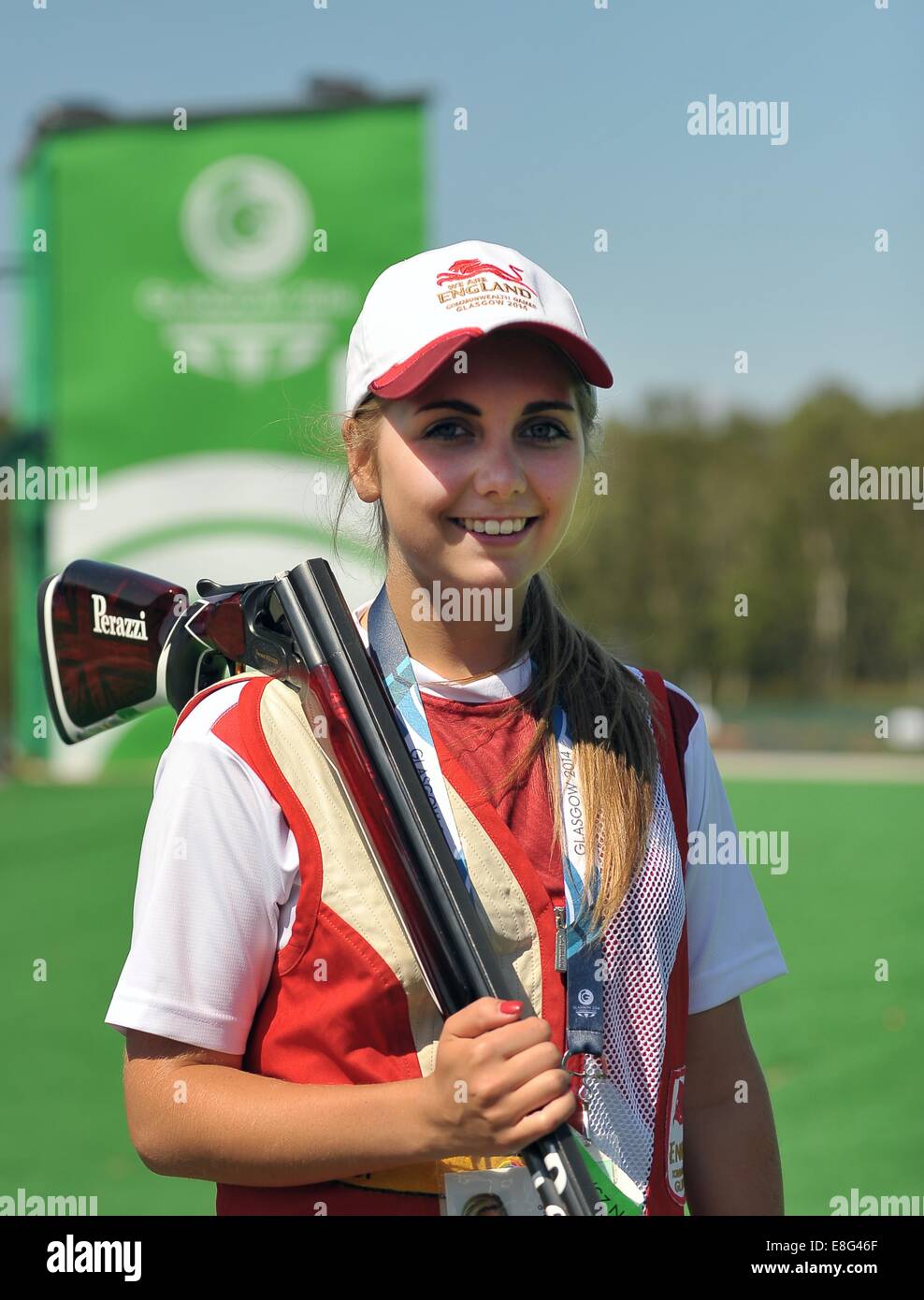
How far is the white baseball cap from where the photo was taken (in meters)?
1.41

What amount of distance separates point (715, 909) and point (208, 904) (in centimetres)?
59

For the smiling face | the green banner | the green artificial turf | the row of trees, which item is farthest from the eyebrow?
the row of trees

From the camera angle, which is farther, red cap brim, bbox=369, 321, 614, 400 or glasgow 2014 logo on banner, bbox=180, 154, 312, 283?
glasgow 2014 logo on banner, bbox=180, 154, 312, 283

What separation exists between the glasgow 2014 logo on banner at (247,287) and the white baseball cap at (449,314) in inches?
515

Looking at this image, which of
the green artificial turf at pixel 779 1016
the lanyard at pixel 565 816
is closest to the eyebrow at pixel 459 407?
the lanyard at pixel 565 816

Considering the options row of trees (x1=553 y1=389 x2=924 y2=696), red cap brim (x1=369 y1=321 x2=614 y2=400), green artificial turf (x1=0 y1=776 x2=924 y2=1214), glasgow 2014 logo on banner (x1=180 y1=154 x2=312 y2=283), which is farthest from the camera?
row of trees (x1=553 y1=389 x2=924 y2=696)

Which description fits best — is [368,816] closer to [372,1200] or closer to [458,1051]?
[458,1051]

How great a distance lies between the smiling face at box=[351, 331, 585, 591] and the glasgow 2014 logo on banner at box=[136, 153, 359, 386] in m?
13.2

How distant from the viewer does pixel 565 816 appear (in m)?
1.46

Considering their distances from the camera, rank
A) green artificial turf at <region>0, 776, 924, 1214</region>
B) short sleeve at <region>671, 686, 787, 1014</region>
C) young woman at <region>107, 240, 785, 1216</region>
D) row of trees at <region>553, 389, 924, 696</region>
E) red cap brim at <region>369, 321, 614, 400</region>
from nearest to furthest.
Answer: young woman at <region>107, 240, 785, 1216</region>, red cap brim at <region>369, 321, 614, 400</region>, short sleeve at <region>671, 686, 787, 1014</region>, green artificial turf at <region>0, 776, 924, 1214</region>, row of trees at <region>553, 389, 924, 696</region>

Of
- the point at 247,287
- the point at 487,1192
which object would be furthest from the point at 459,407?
the point at 247,287

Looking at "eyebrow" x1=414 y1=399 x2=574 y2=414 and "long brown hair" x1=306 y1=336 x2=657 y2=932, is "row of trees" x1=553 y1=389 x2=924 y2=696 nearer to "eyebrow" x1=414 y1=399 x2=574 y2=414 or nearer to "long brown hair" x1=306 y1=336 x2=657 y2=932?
"long brown hair" x1=306 y1=336 x2=657 y2=932

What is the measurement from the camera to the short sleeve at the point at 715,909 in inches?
61.7
